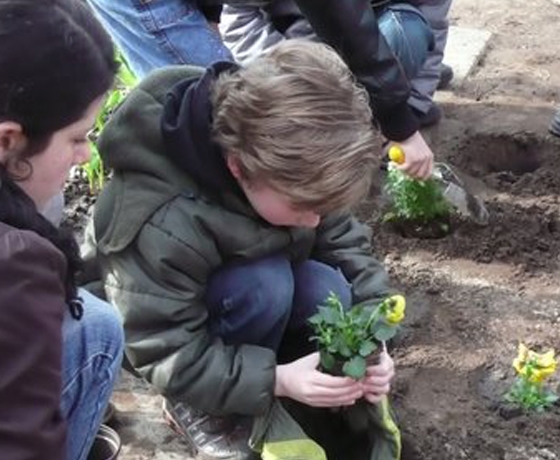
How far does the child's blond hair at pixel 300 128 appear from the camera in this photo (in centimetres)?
246

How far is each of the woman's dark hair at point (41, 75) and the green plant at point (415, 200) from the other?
5.59ft

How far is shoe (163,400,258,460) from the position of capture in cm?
283

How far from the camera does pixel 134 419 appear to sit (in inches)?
119

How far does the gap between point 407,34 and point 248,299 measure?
169 centimetres

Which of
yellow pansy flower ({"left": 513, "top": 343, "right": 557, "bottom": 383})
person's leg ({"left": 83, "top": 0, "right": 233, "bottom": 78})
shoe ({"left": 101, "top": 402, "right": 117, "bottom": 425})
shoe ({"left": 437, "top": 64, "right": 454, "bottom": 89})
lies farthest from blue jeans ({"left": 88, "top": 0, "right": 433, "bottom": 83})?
shoe ({"left": 437, "top": 64, "right": 454, "bottom": 89})

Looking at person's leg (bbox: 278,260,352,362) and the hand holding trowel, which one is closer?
person's leg (bbox: 278,260,352,362)

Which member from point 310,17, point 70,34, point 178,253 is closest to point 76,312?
point 178,253

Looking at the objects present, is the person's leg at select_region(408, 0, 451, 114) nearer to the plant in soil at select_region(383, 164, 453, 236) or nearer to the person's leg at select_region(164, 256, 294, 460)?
the plant in soil at select_region(383, 164, 453, 236)

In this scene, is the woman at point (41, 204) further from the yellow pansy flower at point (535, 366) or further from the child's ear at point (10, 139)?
the yellow pansy flower at point (535, 366)

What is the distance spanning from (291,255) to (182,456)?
0.56 metres

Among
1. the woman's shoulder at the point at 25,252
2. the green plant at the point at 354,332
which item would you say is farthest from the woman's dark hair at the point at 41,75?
the green plant at the point at 354,332

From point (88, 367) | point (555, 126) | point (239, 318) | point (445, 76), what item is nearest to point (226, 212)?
point (239, 318)

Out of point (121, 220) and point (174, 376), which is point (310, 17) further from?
point (174, 376)

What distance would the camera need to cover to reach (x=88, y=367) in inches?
96.0
